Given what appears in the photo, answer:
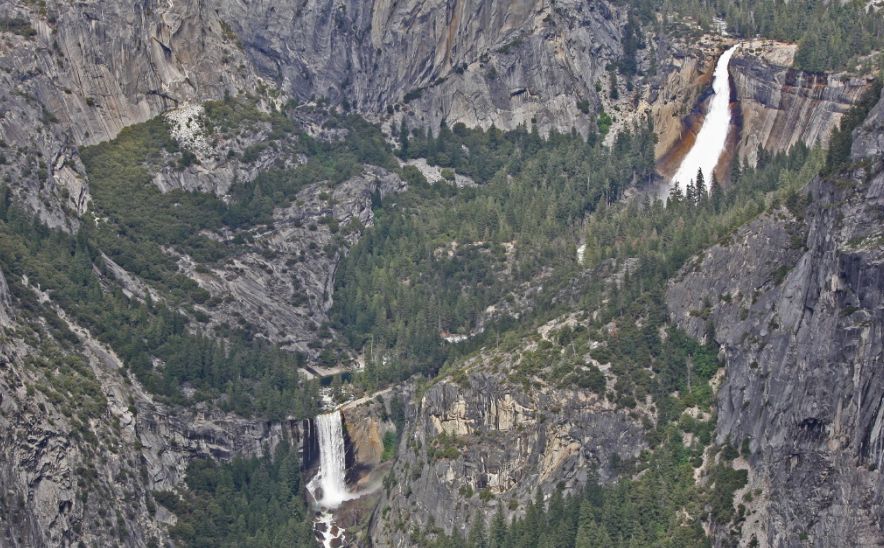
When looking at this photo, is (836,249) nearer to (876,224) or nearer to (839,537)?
(876,224)

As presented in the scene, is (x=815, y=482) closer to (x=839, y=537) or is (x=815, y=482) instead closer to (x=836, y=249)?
(x=839, y=537)

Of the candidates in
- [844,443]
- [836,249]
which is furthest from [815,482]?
[836,249]

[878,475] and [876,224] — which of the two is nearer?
[878,475]

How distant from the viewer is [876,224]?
196 metres

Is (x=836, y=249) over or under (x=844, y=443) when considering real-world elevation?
over

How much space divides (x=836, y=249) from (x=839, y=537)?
25.3m

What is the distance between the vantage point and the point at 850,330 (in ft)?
628

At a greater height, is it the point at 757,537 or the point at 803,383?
A: the point at 803,383

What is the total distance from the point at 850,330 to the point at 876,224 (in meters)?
10.2

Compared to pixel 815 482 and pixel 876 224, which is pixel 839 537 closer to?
pixel 815 482

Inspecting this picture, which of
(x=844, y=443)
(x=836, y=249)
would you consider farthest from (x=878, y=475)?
(x=836, y=249)

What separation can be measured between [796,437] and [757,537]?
8917mm

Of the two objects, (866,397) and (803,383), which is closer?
(866,397)

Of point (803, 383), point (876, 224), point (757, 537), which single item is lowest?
point (757, 537)
